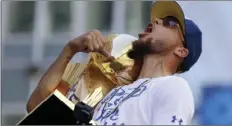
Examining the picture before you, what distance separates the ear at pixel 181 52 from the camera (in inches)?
101

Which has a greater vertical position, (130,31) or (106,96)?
(106,96)

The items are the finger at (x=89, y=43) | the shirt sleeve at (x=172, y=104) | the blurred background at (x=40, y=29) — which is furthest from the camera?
the blurred background at (x=40, y=29)

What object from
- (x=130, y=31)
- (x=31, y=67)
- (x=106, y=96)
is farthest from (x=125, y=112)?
(x=31, y=67)

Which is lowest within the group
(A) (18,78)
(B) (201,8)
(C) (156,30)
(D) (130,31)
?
(A) (18,78)

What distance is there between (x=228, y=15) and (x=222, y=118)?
18.2 inches

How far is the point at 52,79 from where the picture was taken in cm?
254

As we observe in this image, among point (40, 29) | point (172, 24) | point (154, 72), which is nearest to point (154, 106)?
point (154, 72)

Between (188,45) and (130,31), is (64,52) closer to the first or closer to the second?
(188,45)

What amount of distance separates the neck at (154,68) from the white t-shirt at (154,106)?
3.6 inches

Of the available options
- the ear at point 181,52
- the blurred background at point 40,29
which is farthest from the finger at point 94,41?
the blurred background at point 40,29

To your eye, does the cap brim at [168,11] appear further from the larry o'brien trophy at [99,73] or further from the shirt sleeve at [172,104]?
the shirt sleeve at [172,104]

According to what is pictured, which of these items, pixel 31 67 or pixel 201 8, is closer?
pixel 201 8

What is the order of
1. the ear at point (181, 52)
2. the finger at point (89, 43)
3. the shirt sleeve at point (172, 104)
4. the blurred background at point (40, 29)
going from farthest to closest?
the blurred background at point (40, 29)
the ear at point (181, 52)
the finger at point (89, 43)
the shirt sleeve at point (172, 104)

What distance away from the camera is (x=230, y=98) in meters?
4.52
